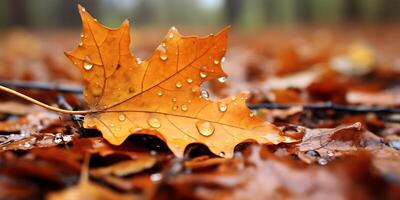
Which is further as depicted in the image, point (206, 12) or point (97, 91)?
point (206, 12)

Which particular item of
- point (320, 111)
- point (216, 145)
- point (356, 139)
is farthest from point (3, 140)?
point (320, 111)

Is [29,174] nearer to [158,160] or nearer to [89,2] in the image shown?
[158,160]

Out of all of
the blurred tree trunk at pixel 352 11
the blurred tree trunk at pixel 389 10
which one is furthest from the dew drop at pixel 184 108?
the blurred tree trunk at pixel 352 11

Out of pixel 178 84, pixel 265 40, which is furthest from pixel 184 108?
pixel 265 40

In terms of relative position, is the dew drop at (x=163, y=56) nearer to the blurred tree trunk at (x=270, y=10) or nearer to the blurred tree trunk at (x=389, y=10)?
the blurred tree trunk at (x=389, y=10)

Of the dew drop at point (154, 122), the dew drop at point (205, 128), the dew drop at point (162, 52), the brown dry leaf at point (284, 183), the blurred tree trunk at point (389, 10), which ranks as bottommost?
the brown dry leaf at point (284, 183)

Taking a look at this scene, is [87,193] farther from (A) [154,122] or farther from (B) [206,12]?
(B) [206,12]

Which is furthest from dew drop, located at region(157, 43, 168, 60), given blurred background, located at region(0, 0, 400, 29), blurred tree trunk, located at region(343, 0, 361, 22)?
blurred tree trunk, located at region(343, 0, 361, 22)
